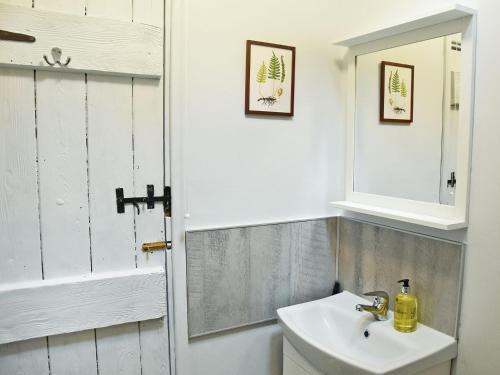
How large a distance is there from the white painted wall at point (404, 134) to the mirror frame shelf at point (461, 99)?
0.03 meters

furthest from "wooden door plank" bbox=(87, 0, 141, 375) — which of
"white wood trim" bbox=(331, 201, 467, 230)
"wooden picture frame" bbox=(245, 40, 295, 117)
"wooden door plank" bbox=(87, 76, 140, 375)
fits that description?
"white wood trim" bbox=(331, 201, 467, 230)

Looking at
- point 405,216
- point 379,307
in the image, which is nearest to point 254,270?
point 379,307

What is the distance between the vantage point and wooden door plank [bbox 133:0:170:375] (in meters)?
1.35

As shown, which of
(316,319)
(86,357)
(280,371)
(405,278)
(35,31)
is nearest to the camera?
(35,31)

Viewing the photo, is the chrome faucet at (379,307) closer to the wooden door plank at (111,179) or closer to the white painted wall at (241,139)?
the white painted wall at (241,139)

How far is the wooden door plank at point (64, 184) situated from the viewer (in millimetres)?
1244

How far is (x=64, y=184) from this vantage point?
128 centimetres

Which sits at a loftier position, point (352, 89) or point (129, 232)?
point (352, 89)

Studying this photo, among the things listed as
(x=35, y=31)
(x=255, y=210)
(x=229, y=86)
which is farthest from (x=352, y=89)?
(x=35, y=31)

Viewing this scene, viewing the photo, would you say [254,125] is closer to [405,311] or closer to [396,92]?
[396,92]

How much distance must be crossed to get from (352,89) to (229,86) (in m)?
0.53

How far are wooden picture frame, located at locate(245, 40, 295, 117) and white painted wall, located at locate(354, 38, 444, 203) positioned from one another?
0.30 meters

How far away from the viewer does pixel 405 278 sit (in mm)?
1451

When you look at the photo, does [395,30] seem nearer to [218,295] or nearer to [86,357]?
[218,295]
